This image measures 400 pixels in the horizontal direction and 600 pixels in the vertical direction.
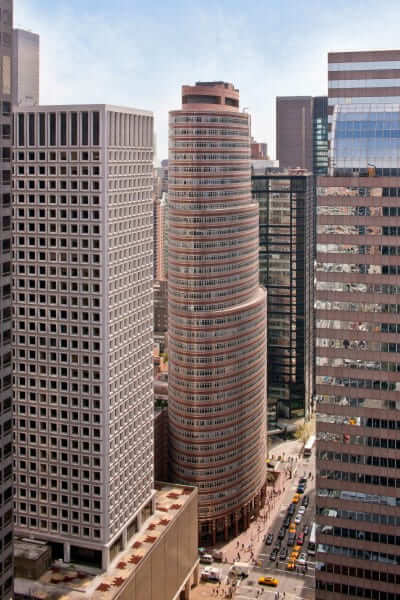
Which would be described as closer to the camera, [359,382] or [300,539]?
[359,382]

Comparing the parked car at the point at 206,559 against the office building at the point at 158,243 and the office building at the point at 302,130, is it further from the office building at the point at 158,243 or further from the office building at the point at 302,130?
the office building at the point at 302,130

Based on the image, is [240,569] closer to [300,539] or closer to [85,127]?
[300,539]

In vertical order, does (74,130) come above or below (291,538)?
above

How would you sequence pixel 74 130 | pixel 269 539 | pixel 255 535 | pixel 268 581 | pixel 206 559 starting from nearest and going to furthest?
pixel 74 130 < pixel 268 581 < pixel 206 559 < pixel 269 539 < pixel 255 535

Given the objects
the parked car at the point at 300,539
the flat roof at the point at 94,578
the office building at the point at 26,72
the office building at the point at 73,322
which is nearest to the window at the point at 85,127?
the office building at the point at 73,322

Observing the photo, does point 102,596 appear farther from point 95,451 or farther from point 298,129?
point 298,129

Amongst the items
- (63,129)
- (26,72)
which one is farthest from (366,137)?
(26,72)
